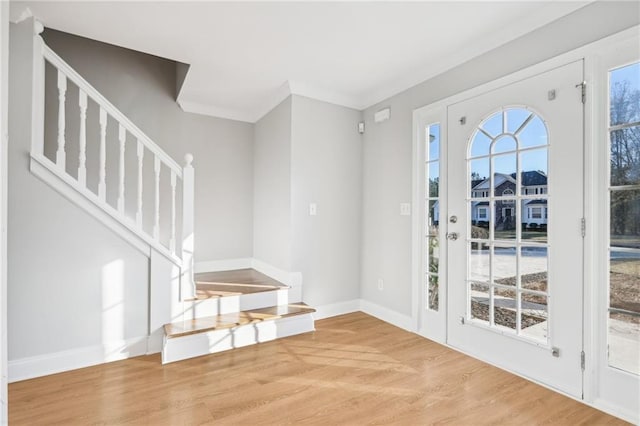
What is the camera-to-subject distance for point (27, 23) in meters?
2.18

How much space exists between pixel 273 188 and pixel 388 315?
6.26 feet

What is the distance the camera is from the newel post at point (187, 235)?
2.72 meters

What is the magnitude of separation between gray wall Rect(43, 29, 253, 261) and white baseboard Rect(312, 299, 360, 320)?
4.65 feet

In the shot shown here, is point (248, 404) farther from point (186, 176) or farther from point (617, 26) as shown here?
point (617, 26)

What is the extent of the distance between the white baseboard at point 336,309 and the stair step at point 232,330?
0.31 metres

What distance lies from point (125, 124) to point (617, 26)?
3381mm

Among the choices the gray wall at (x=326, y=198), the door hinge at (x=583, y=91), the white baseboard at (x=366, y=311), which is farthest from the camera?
the gray wall at (x=326, y=198)

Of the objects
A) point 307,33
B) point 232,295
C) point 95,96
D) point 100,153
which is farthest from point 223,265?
point 307,33

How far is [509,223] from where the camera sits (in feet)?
7.64

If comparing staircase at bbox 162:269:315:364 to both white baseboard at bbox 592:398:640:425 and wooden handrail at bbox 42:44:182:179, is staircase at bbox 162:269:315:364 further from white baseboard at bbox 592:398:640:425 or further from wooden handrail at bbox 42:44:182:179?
white baseboard at bbox 592:398:640:425

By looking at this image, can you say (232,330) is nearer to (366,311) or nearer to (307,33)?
(366,311)

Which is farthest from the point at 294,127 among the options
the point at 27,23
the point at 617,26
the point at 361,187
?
the point at 617,26

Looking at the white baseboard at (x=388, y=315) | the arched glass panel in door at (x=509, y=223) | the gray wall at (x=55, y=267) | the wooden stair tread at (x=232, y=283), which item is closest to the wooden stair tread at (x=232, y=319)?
the wooden stair tread at (x=232, y=283)

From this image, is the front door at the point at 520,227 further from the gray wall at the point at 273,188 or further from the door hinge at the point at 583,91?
the gray wall at the point at 273,188
